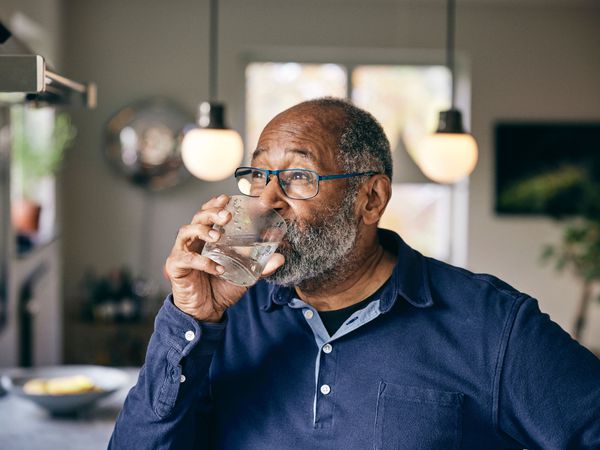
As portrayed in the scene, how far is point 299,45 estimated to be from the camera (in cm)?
530

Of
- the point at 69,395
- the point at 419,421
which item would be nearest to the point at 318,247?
the point at 419,421

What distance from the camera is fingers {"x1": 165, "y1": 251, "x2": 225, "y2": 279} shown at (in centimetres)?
120

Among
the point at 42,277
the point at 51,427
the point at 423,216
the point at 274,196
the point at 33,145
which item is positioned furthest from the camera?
the point at 423,216

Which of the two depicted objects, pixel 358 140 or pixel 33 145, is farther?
pixel 33 145

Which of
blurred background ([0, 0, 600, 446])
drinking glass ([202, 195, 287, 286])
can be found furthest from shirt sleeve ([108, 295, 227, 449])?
blurred background ([0, 0, 600, 446])

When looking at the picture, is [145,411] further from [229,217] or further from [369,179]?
[369,179]

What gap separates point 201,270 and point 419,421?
43 cm

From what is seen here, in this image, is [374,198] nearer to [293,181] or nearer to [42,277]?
[293,181]

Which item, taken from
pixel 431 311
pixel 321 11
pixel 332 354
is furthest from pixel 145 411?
pixel 321 11

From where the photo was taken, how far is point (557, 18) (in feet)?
18.0

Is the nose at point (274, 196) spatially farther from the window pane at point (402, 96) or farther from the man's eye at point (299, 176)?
the window pane at point (402, 96)

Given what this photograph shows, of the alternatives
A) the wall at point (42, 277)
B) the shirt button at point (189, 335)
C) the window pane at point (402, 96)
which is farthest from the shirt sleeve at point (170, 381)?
the window pane at point (402, 96)

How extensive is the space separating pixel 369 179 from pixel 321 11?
4.12 m

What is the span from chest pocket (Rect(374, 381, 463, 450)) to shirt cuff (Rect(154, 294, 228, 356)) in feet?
1.02
